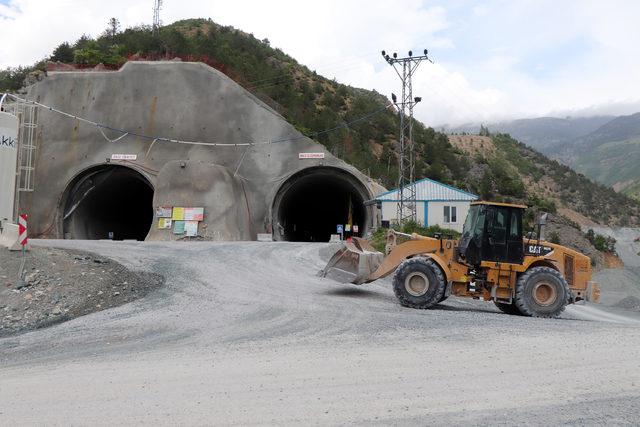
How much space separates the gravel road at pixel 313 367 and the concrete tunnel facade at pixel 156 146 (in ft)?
68.8

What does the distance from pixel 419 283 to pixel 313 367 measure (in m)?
5.49

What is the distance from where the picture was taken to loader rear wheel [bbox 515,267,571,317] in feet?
35.7

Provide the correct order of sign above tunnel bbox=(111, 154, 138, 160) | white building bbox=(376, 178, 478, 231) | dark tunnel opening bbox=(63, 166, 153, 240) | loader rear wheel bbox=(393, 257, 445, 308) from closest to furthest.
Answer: loader rear wheel bbox=(393, 257, 445, 308) → sign above tunnel bbox=(111, 154, 138, 160) → dark tunnel opening bbox=(63, 166, 153, 240) → white building bbox=(376, 178, 478, 231)

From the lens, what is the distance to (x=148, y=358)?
7223 mm

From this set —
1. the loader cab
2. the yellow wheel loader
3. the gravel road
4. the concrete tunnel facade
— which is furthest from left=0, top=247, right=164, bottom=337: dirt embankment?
the concrete tunnel facade

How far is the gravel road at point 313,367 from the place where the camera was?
502 cm

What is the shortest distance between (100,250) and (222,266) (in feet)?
15.2

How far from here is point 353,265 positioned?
12711 millimetres

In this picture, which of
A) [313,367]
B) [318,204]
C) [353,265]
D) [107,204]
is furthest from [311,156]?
[313,367]

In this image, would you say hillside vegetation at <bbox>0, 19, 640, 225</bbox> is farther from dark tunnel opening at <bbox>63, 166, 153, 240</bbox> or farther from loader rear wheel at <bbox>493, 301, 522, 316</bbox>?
loader rear wheel at <bbox>493, 301, 522, 316</bbox>

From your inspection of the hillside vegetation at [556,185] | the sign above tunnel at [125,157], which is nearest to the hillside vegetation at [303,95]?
the sign above tunnel at [125,157]

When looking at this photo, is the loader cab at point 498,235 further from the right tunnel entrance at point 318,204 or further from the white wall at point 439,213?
the white wall at point 439,213

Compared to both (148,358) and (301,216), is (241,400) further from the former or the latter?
(301,216)

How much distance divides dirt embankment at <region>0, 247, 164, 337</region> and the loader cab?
7.88 meters
